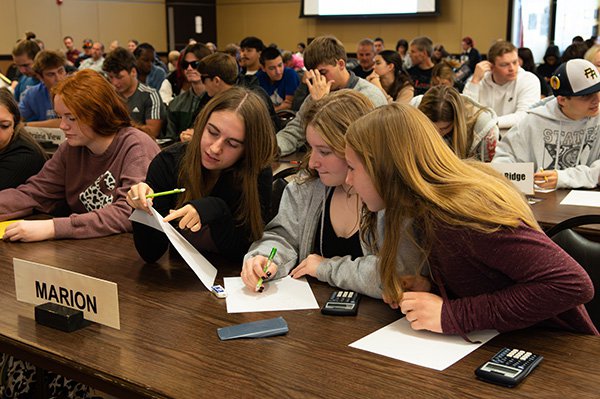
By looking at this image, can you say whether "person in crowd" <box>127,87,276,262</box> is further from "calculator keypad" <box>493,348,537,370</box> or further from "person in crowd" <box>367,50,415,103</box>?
"person in crowd" <box>367,50,415,103</box>

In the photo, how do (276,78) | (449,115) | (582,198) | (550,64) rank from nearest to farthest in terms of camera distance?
(582,198) → (449,115) → (276,78) → (550,64)

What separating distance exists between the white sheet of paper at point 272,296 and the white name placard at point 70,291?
282mm

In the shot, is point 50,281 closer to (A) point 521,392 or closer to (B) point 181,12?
(A) point 521,392

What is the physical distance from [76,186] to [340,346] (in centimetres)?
156

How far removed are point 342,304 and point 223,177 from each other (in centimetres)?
70

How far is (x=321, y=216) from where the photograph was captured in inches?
78.3

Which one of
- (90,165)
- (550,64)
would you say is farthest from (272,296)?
(550,64)

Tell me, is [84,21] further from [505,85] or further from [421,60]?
[505,85]

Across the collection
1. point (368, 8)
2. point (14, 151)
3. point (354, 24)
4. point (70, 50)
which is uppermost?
point (368, 8)

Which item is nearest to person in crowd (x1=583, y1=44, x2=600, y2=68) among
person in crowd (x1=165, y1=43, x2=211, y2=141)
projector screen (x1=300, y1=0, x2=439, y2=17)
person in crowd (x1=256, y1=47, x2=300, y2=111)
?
person in crowd (x1=165, y1=43, x2=211, y2=141)

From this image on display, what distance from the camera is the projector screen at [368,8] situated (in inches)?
A: 537

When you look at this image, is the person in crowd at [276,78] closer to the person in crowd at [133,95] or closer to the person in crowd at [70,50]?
the person in crowd at [133,95]

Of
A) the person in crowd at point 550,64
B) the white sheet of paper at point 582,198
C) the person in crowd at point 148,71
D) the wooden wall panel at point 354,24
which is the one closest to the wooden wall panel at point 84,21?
the wooden wall panel at point 354,24

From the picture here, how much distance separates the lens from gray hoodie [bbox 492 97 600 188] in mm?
3215
